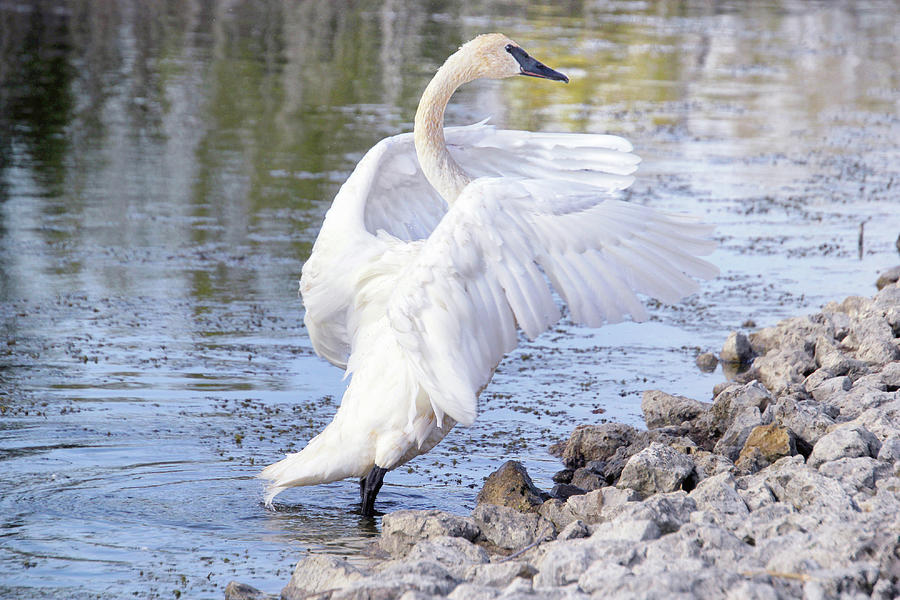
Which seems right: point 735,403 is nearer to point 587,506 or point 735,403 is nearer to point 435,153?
point 587,506

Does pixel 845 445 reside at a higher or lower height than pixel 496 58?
lower

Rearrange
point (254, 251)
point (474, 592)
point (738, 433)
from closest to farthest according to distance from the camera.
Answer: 1. point (474, 592)
2. point (738, 433)
3. point (254, 251)

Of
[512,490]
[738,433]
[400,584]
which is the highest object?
[400,584]

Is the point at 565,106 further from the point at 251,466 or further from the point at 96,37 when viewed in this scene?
the point at 251,466

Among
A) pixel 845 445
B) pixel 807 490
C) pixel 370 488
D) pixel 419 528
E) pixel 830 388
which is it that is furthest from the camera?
pixel 830 388

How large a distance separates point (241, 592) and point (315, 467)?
1086mm

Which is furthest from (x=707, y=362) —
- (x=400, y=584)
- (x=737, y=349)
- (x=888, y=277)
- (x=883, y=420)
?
(x=400, y=584)

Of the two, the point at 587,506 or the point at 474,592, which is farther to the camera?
the point at 587,506

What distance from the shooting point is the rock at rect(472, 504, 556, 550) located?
5672mm

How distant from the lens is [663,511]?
509cm

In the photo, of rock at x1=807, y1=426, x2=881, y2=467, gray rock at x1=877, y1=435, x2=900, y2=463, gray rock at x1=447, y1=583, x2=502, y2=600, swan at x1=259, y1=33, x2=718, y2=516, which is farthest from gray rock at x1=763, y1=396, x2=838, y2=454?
gray rock at x1=447, y1=583, x2=502, y2=600

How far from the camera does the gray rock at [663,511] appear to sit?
16.6ft

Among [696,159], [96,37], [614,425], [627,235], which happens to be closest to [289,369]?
[614,425]

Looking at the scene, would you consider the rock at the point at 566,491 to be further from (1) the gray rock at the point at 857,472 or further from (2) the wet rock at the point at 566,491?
(1) the gray rock at the point at 857,472
